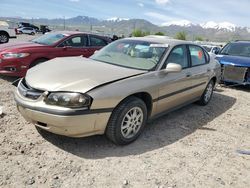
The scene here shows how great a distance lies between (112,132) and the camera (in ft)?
11.7

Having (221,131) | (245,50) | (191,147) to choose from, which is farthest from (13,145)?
(245,50)

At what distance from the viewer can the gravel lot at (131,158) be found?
9.96 ft

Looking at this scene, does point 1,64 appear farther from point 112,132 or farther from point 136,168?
point 136,168

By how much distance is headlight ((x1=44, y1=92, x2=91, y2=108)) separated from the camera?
317 cm

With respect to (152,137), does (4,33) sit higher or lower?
higher

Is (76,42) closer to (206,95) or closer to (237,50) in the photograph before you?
(206,95)

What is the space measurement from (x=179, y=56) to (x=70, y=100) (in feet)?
8.01

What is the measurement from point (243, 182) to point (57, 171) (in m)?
2.27

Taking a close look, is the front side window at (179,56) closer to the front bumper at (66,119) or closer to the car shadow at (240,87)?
the front bumper at (66,119)

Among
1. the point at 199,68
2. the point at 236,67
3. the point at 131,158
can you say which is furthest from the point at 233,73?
the point at 131,158

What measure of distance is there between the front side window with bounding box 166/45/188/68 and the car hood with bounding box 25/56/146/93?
0.81 metres

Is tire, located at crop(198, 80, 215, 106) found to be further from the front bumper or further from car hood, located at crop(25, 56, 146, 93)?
the front bumper

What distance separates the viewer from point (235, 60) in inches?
325

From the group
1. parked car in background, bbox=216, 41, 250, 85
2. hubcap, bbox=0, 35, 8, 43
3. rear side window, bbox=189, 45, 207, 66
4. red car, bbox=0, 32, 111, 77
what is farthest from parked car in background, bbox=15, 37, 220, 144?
hubcap, bbox=0, 35, 8, 43
